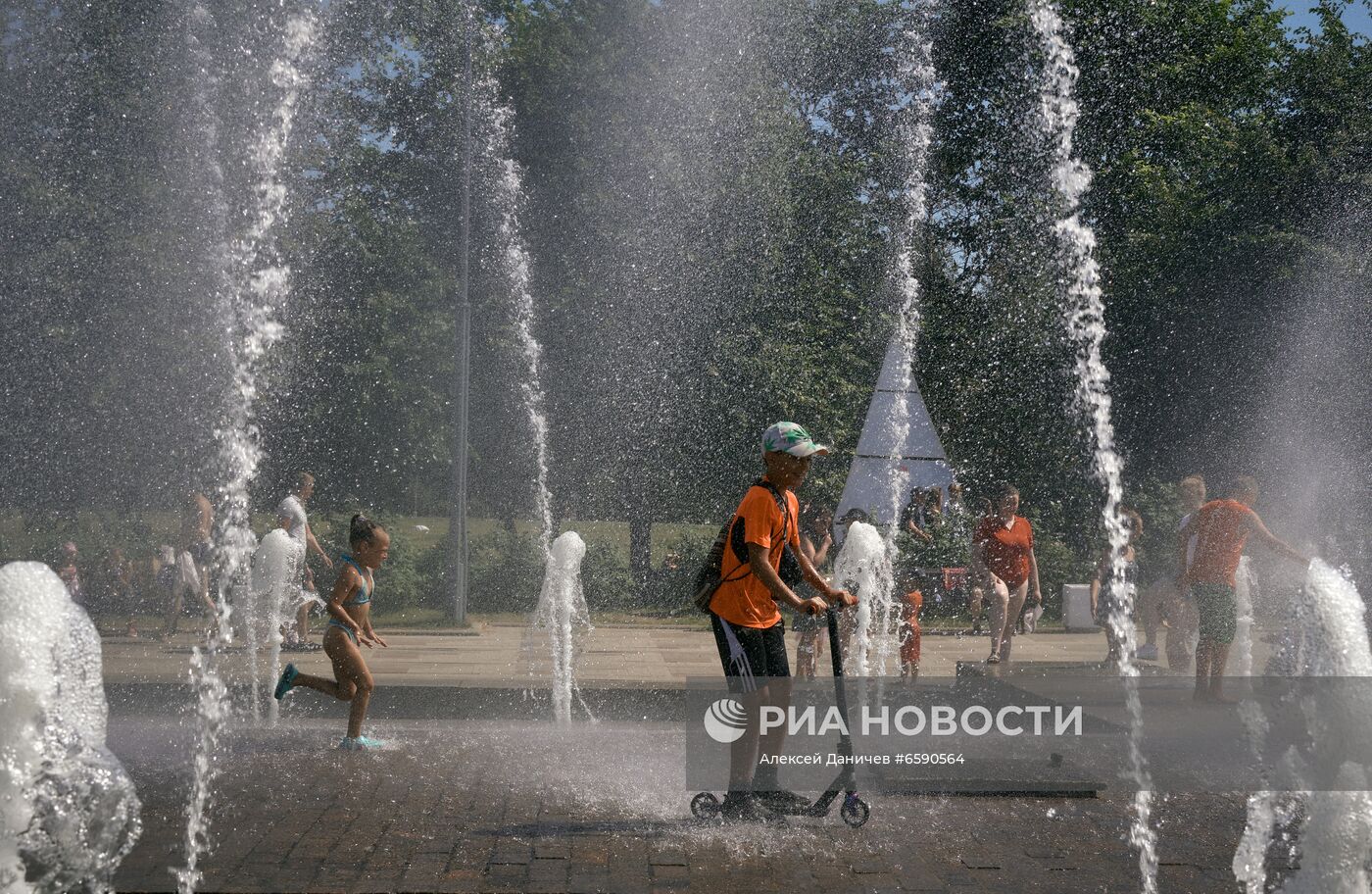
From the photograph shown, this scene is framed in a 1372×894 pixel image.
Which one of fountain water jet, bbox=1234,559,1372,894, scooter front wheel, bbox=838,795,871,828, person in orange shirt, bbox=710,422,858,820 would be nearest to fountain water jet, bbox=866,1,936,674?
fountain water jet, bbox=1234,559,1372,894

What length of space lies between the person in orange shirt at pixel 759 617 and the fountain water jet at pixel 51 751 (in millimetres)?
2305

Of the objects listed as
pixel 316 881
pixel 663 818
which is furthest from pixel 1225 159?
pixel 316 881

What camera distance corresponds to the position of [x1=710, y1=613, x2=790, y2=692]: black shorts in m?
5.56

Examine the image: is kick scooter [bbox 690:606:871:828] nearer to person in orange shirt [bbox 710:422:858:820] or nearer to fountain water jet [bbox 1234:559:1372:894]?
person in orange shirt [bbox 710:422:858:820]

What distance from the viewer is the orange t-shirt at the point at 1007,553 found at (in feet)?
35.5

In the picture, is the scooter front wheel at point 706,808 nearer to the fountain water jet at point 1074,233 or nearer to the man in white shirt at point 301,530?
the man in white shirt at point 301,530

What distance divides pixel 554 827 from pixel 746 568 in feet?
4.25

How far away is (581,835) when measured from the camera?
536 cm

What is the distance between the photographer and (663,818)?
5645 mm

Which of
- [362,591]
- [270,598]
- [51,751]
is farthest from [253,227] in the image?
[51,751]

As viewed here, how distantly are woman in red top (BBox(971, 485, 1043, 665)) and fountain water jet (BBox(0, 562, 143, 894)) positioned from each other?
750 centimetres

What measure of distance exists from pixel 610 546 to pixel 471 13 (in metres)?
7.98

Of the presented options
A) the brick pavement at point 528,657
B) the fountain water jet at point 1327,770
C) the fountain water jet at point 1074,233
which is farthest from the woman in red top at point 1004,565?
the fountain water jet at point 1074,233

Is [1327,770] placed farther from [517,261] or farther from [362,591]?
[517,261]
